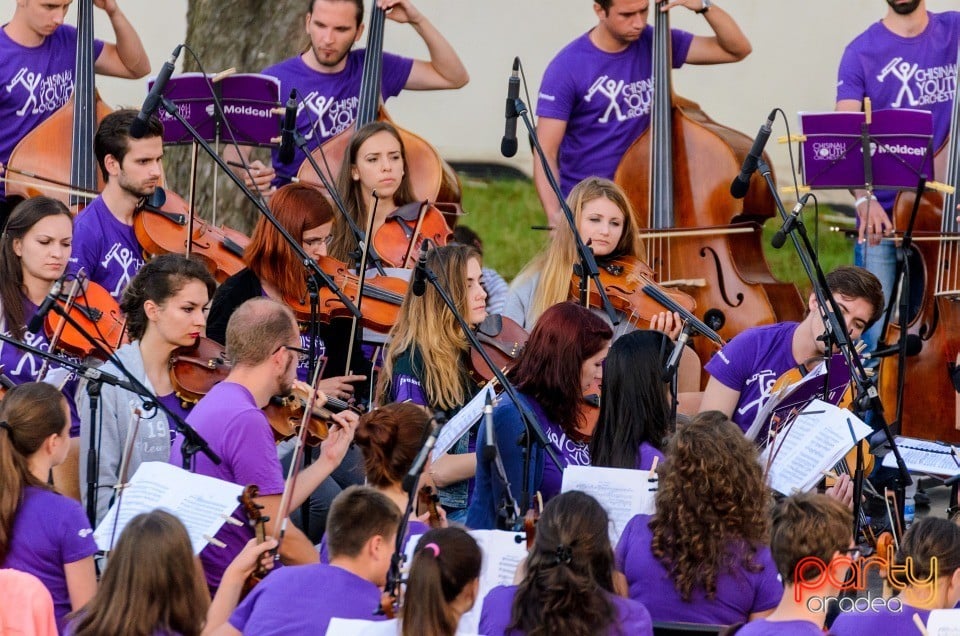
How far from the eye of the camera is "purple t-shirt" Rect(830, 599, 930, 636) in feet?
12.4

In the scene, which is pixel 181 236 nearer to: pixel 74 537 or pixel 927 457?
pixel 74 537

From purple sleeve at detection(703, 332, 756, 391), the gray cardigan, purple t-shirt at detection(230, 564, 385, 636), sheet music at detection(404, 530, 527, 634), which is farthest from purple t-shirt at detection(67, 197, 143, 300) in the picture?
purple t-shirt at detection(230, 564, 385, 636)

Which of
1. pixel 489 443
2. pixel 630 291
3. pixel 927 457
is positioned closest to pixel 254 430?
pixel 489 443

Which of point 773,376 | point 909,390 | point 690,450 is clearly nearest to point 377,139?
point 773,376

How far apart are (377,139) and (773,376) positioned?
7.56 feet

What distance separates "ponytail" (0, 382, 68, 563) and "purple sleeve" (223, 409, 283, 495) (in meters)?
0.50

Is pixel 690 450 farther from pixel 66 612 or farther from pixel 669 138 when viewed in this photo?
pixel 669 138

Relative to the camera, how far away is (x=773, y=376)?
18.9 feet

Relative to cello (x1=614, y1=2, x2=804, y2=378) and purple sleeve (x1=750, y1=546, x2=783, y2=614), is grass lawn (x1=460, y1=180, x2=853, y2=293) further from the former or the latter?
purple sleeve (x1=750, y1=546, x2=783, y2=614)

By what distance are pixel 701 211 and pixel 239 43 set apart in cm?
391

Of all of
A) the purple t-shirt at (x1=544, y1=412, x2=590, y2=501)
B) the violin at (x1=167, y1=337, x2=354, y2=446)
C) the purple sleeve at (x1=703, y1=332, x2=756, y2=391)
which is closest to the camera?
the purple t-shirt at (x1=544, y1=412, x2=590, y2=501)

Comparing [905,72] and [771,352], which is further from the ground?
[905,72]

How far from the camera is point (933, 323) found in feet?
23.5

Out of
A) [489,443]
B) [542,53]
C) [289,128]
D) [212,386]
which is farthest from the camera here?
[542,53]
